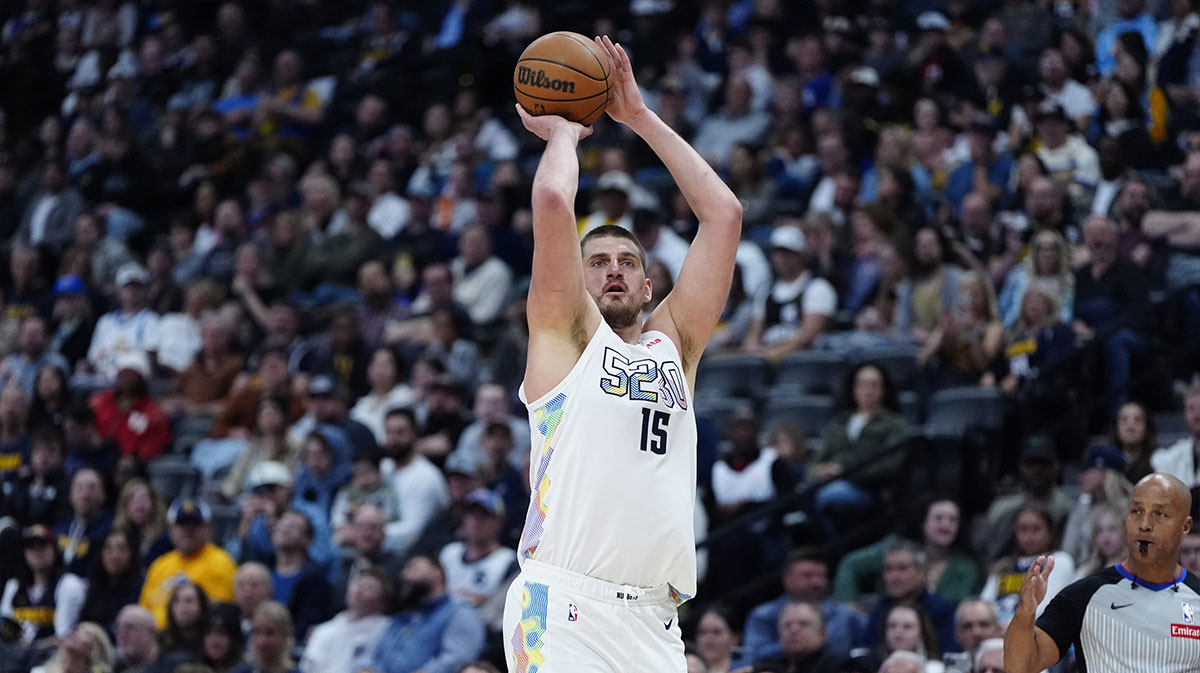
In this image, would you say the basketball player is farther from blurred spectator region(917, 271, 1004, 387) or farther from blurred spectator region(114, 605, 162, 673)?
blurred spectator region(917, 271, 1004, 387)

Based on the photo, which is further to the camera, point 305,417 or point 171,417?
point 171,417

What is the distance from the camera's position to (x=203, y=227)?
17078 millimetres

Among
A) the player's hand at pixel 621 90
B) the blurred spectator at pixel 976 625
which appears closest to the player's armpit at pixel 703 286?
the player's hand at pixel 621 90

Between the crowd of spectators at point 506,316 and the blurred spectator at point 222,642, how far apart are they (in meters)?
0.02

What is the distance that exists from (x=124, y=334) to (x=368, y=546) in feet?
A: 19.2

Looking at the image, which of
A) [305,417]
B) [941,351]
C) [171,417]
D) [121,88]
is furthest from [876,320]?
[121,88]

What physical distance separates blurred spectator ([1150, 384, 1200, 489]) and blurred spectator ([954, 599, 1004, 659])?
147cm

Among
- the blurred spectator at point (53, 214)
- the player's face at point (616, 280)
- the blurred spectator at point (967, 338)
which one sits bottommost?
the blurred spectator at point (53, 214)

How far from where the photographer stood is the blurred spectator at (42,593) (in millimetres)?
11016

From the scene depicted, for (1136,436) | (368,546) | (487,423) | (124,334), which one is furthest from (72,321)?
(1136,436)

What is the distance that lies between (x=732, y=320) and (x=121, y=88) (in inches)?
402

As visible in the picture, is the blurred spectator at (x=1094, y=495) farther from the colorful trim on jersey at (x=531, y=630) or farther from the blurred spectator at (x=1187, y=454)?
the colorful trim on jersey at (x=531, y=630)

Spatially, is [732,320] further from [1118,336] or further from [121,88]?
[121,88]

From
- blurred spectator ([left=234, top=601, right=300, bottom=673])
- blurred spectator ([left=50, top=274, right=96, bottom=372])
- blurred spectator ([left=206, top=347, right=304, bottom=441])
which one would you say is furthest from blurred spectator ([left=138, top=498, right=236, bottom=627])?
blurred spectator ([left=50, top=274, right=96, bottom=372])
